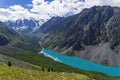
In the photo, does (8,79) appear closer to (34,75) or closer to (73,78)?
(34,75)

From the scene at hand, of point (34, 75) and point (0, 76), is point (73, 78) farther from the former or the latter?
point (0, 76)

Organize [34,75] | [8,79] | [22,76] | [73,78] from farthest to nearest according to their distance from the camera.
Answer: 1. [73,78]
2. [34,75]
3. [22,76]
4. [8,79]

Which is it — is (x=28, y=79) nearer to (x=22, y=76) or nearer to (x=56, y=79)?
(x=22, y=76)

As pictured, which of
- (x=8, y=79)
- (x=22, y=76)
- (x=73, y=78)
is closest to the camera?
(x=8, y=79)

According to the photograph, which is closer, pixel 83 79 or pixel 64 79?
pixel 64 79

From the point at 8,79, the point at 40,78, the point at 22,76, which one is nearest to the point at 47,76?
the point at 40,78

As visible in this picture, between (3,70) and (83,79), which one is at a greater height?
(3,70)

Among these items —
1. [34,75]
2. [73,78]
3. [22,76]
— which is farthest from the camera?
[73,78]

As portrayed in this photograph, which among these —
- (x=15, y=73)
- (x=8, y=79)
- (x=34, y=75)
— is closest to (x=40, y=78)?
(x=34, y=75)

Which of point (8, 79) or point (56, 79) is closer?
point (8, 79)
